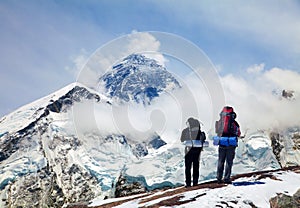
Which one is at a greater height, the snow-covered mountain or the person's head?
the snow-covered mountain

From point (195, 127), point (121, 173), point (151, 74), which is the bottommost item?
point (121, 173)

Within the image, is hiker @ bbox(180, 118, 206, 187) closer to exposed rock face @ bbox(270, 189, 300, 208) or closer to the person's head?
the person's head

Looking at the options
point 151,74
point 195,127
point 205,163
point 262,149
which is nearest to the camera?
point 195,127

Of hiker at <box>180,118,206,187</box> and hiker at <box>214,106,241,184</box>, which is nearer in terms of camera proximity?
hiker at <box>214,106,241,184</box>

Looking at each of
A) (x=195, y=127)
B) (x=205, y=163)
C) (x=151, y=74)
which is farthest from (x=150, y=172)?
(x=195, y=127)

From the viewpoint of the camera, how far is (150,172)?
412 feet

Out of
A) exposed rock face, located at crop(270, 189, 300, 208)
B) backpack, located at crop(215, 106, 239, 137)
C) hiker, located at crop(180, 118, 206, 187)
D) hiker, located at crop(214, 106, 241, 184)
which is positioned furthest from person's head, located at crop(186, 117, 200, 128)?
exposed rock face, located at crop(270, 189, 300, 208)

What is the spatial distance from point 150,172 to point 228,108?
112562mm

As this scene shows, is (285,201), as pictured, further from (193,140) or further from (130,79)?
(130,79)

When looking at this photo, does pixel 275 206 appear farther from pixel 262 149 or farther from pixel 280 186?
pixel 262 149

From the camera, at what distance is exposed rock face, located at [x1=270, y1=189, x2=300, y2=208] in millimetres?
13094

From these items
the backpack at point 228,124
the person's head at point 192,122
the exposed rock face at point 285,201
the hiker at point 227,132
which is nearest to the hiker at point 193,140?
the person's head at point 192,122

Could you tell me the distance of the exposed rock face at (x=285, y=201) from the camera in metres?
13.1

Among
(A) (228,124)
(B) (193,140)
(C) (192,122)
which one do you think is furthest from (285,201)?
(C) (192,122)
